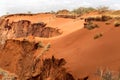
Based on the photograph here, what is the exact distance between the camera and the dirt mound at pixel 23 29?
49.6 meters

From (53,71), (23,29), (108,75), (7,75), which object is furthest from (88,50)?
(23,29)

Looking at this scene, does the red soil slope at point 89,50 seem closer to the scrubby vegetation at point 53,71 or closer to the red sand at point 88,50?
the red sand at point 88,50

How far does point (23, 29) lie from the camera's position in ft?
186

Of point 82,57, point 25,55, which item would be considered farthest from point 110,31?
point 25,55

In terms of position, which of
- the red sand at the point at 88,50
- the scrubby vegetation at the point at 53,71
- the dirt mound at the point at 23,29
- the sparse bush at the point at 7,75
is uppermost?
the red sand at the point at 88,50

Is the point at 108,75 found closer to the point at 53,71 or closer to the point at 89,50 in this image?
the point at 89,50

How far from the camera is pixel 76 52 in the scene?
68.9 feet

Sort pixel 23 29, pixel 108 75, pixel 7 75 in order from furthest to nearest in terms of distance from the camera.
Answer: pixel 23 29
pixel 7 75
pixel 108 75

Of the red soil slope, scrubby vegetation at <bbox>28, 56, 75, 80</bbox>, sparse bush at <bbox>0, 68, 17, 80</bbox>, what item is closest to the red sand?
the red soil slope

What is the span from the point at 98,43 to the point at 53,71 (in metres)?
2.99

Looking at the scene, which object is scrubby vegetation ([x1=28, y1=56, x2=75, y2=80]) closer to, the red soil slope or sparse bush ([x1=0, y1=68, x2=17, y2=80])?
the red soil slope

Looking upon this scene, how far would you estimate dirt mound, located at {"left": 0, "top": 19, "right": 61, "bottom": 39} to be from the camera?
163 feet

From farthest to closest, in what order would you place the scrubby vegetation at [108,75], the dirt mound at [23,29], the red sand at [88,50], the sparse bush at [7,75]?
the dirt mound at [23,29]
the sparse bush at [7,75]
the red sand at [88,50]
the scrubby vegetation at [108,75]

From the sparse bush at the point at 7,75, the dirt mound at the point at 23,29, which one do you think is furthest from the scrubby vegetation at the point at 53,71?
the dirt mound at the point at 23,29
